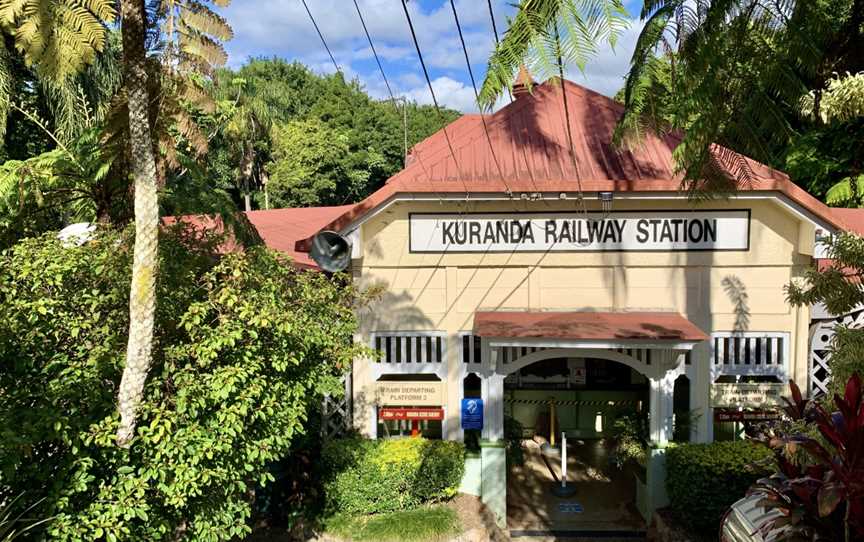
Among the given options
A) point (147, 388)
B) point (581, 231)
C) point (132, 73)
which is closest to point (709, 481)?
point (581, 231)

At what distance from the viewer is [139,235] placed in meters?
5.16

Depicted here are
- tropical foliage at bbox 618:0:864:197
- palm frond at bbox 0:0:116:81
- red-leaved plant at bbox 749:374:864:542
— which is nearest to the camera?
red-leaved plant at bbox 749:374:864:542

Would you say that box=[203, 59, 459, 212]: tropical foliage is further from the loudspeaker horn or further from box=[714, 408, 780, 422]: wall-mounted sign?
box=[714, 408, 780, 422]: wall-mounted sign

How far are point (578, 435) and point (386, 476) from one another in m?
5.38

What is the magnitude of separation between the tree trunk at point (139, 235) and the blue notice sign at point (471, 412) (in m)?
5.08

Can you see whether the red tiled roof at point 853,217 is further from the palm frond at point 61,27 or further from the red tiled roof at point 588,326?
the palm frond at point 61,27

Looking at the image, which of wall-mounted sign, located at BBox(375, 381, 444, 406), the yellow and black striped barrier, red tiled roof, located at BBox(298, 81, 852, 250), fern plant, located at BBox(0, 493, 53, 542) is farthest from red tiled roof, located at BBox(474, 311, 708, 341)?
fern plant, located at BBox(0, 493, 53, 542)

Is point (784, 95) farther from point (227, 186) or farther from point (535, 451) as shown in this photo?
point (227, 186)

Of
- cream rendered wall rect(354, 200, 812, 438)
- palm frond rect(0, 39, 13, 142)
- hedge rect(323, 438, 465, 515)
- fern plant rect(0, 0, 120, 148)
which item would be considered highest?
palm frond rect(0, 39, 13, 142)

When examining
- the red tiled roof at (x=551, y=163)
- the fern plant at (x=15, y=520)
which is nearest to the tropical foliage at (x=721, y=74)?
the red tiled roof at (x=551, y=163)

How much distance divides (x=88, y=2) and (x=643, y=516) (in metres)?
9.64

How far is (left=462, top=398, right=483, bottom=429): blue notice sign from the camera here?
9062mm

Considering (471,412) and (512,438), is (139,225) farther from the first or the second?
(512,438)

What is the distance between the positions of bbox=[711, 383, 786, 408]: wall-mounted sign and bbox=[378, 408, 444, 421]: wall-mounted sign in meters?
4.17
